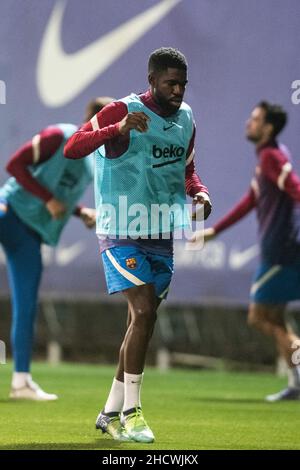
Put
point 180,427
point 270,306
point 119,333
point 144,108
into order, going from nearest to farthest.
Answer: point 144,108, point 180,427, point 270,306, point 119,333

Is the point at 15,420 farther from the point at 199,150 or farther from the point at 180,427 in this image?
the point at 199,150

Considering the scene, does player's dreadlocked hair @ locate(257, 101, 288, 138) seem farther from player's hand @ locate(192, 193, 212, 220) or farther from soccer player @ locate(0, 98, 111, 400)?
player's hand @ locate(192, 193, 212, 220)

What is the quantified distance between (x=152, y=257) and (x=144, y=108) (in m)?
0.69

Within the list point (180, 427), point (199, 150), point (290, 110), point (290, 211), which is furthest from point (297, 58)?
point (180, 427)

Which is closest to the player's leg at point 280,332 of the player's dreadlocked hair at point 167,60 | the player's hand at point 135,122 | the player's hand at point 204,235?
the player's hand at point 204,235

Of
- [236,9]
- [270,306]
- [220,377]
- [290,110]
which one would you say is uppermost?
[236,9]

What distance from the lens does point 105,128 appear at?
→ 18.2ft

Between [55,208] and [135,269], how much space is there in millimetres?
2181

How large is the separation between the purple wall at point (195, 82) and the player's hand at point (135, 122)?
5.65m

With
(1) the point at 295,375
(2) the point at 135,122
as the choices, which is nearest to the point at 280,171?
(1) the point at 295,375

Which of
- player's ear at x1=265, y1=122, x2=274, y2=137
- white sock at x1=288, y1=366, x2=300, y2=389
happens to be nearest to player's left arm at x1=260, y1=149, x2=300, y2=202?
player's ear at x1=265, y1=122, x2=274, y2=137

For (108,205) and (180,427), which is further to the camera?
(180,427)

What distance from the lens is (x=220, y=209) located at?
11.3m

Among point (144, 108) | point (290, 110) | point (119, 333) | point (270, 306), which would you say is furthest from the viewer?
point (119, 333)
